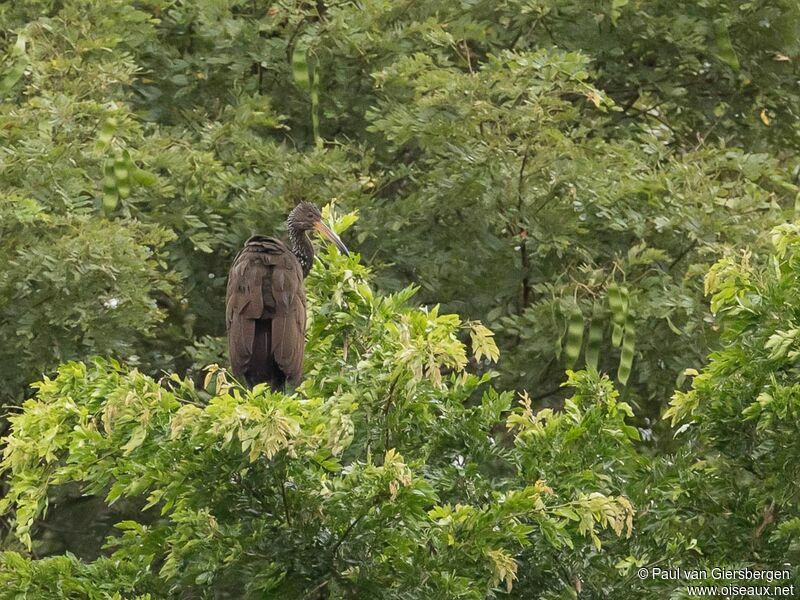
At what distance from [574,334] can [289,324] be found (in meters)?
2.25

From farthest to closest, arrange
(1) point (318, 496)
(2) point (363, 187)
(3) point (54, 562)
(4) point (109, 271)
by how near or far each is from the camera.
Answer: (2) point (363, 187), (4) point (109, 271), (3) point (54, 562), (1) point (318, 496)

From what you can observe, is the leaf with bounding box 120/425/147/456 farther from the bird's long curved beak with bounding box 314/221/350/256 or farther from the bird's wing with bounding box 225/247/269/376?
the bird's long curved beak with bounding box 314/221/350/256

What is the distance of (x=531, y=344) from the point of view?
10039 millimetres

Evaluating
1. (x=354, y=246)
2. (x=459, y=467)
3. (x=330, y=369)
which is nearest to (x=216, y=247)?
(x=354, y=246)

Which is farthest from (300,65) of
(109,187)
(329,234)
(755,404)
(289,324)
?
(755,404)

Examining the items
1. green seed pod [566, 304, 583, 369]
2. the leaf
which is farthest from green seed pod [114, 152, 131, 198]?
the leaf

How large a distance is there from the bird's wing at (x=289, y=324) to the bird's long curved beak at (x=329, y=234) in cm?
58

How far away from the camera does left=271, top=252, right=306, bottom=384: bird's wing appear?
25.5 feet

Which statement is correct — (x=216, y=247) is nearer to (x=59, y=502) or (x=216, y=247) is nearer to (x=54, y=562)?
(x=59, y=502)

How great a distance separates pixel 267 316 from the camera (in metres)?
8.00

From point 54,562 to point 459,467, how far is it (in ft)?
6.12

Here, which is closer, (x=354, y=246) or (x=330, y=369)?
(x=330, y=369)

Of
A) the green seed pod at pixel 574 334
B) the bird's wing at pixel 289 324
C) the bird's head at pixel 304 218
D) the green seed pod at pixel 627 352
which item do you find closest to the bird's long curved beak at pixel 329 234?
the bird's head at pixel 304 218

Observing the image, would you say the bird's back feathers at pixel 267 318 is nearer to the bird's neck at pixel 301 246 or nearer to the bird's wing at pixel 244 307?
the bird's wing at pixel 244 307
